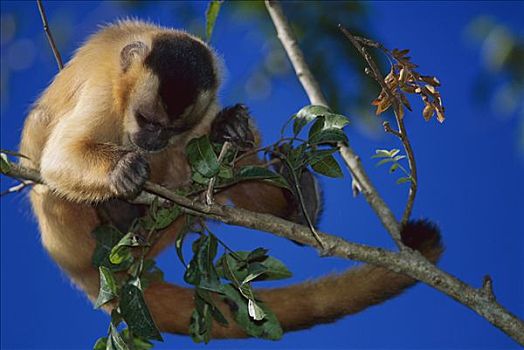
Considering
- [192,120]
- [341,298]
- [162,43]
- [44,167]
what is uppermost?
[162,43]

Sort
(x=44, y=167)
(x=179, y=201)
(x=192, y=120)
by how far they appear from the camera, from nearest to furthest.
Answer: (x=179, y=201), (x=44, y=167), (x=192, y=120)

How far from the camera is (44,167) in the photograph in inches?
159

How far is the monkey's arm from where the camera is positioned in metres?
Result: 3.63

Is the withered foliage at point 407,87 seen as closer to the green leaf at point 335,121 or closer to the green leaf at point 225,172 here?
the green leaf at point 335,121

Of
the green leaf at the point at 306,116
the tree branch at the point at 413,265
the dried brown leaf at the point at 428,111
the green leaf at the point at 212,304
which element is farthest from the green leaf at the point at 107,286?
the dried brown leaf at the point at 428,111

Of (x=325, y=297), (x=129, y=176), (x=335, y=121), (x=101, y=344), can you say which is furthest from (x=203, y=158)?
(x=325, y=297)

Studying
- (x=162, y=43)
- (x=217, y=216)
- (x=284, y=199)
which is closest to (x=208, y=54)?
(x=162, y=43)

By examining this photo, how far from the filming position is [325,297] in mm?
4129

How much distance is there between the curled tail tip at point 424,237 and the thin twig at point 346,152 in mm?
52

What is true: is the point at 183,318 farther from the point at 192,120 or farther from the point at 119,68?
the point at 119,68

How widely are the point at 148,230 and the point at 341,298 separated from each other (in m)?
1.17

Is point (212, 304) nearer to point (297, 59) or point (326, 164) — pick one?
point (326, 164)

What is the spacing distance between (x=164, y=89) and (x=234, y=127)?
0.46 metres

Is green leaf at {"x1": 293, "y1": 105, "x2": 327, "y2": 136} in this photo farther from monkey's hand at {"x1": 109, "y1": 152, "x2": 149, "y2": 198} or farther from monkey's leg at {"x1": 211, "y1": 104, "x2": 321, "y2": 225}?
monkey's hand at {"x1": 109, "y1": 152, "x2": 149, "y2": 198}
